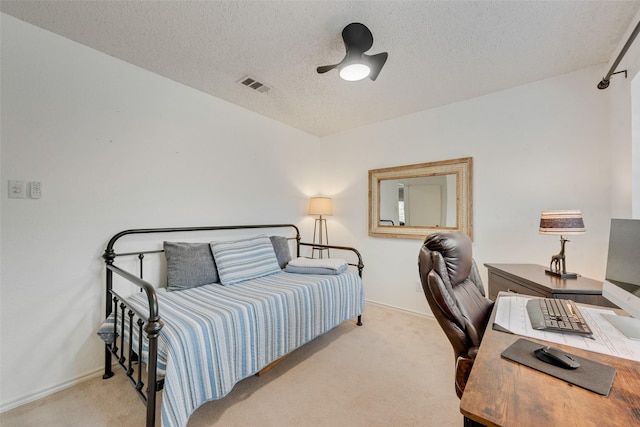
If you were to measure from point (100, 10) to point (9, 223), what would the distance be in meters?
1.40

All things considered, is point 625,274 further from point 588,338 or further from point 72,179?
point 72,179

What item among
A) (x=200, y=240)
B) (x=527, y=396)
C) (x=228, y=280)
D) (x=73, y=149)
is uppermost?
(x=73, y=149)

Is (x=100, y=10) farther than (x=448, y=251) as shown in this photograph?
Yes

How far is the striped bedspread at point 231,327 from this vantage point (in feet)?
4.19

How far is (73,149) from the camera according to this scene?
5.90 ft

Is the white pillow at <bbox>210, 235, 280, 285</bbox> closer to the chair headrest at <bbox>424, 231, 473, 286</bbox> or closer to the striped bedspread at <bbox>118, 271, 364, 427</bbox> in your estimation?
the striped bedspread at <bbox>118, 271, 364, 427</bbox>

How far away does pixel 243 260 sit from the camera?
2.35 meters

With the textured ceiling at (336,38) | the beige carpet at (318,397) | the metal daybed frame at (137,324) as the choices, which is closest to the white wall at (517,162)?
the textured ceiling at (336,38)

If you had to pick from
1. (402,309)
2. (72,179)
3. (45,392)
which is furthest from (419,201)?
(45,392)

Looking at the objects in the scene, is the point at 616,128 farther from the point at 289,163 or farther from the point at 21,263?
the point at 21,263

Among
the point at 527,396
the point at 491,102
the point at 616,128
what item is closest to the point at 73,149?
the point at 527,396

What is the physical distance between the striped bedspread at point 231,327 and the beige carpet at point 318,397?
0.20m

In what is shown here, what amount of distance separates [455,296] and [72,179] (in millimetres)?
2460

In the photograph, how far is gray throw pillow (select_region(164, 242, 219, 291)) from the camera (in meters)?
2.07
